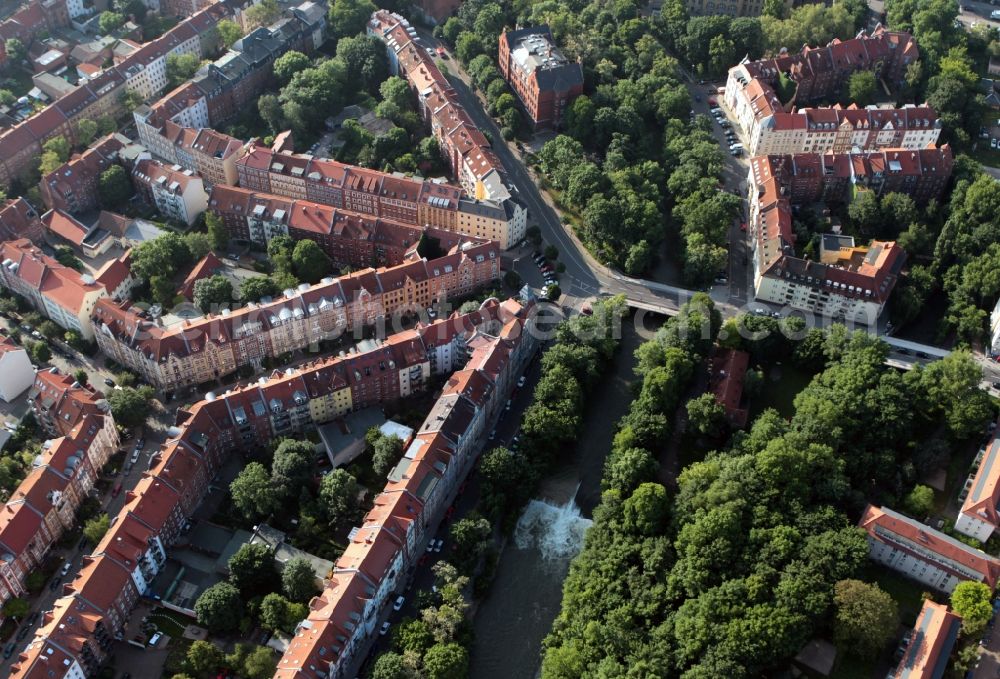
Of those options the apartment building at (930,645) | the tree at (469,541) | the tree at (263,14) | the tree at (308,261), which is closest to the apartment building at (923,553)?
the apartment building at (930,645)

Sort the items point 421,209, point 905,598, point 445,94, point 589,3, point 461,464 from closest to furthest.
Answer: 1. point 905,598
2. point 461,464
3. point 421,209
4. point 445,94
5. point 589,3

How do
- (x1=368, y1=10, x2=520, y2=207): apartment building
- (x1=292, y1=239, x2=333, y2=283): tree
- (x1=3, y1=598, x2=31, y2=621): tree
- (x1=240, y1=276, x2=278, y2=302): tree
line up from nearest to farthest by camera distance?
(x1=3, y1=598, x2=31, y2=621): tree < (x1=240, y1=276, x2=278, y2=302): tree < (x1=292, y1=239, x2=333, y2=283): tree < (x1=368, y1=10, x2=520, y2=207): apartment building

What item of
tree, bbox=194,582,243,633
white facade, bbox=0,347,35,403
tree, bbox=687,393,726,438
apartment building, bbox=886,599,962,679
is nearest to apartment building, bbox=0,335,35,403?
white facade, bbox=0,347,35,403

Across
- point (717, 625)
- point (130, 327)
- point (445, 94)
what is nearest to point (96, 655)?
point (130, 327)

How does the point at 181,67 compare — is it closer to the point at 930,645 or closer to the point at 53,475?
the point at 53,475

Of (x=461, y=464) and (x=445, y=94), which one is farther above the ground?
(x=445, y=94)

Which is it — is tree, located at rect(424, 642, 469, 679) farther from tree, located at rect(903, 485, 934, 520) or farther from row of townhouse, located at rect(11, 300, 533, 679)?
tree, located at rect(903, 485, 934, 520)

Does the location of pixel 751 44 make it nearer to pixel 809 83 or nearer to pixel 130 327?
pixel 809 83
